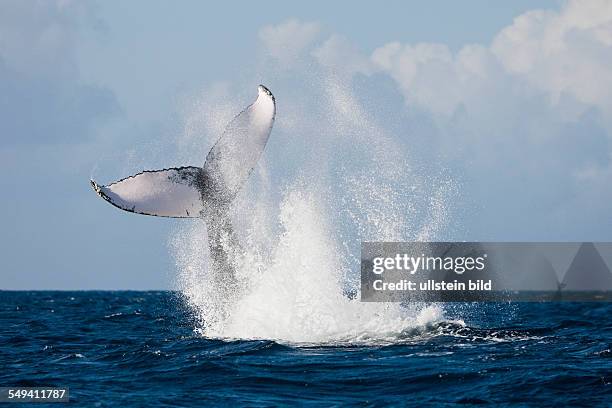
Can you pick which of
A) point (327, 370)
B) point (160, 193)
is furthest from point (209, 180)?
point (327, 370)

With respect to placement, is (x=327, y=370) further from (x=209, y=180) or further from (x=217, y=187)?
(x=209, y=180)

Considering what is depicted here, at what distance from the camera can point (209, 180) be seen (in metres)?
16.2

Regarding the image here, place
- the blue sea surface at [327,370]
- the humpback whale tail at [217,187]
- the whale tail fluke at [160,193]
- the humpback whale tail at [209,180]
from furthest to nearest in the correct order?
the humpback whale tail at [217,187] → the humpback whale tail at [209,180] → the whale tail fluke at [160,193] → the blue sea surface at [327,370]

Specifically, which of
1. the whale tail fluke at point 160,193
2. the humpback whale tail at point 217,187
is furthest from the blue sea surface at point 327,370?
the whale tail fluke at point 160,193

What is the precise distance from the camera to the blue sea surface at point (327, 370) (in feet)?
39.6

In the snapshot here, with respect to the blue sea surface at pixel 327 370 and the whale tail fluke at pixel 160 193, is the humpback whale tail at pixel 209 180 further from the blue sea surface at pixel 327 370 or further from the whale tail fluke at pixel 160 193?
the blue sea surface at pixel 327 370

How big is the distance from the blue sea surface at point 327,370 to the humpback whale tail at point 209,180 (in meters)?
2.54

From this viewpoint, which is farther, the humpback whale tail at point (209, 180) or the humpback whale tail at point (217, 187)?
the humpback whale tail at point (217, 187)

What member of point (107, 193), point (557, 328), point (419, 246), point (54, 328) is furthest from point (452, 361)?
point (54, 328)

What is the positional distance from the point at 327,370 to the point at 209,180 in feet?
13.9

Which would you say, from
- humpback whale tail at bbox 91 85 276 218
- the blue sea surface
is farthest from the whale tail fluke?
the blue sea surface

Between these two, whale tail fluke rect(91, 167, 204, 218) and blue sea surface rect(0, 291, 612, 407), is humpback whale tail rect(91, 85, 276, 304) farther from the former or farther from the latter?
blue sea surface rect(0, 291, 612, 407)

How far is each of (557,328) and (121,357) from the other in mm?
11160

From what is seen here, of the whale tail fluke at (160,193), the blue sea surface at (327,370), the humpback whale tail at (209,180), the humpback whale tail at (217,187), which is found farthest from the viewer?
the humpback whale tail at (217,187)
